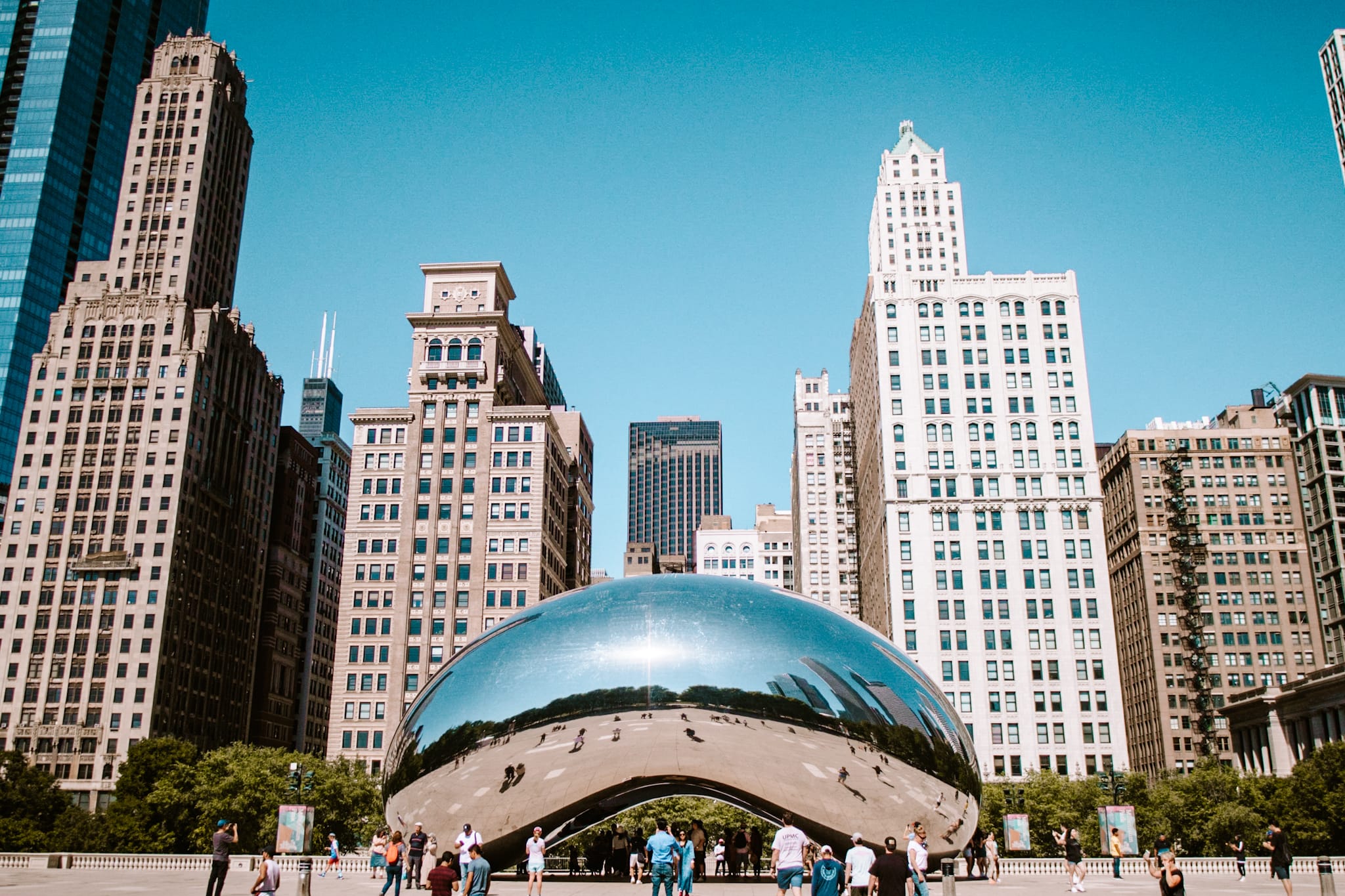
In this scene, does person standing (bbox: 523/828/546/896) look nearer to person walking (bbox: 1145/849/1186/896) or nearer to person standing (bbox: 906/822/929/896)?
person standing (bbox: 906/822/929/896)

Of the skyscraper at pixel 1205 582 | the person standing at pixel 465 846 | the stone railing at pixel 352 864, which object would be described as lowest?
the stone railing at pixel 352 864

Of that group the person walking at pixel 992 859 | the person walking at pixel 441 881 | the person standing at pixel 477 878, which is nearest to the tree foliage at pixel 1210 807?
the person walking at pixel 992 859

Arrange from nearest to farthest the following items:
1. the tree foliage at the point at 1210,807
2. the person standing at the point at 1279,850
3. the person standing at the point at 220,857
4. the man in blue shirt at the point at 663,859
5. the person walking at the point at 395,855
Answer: the man in blue shirt at the point at 663,859 → the person standing at the point at 220,857 → the person walking at the point at 395,855 → the person standing at the point at 1279,850 → the tree foliage at the point at 1210,807

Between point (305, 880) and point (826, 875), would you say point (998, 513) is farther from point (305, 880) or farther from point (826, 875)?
point (826, 875)

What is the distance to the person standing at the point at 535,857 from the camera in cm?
1952

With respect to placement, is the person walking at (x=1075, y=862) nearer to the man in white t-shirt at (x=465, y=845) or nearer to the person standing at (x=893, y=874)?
the person standing at (x=893, y=874)

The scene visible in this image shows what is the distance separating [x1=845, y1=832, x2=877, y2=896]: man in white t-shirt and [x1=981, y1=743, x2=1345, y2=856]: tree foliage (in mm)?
42076

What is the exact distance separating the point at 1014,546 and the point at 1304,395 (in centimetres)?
5311

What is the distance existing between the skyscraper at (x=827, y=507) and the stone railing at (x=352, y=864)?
90.8 m

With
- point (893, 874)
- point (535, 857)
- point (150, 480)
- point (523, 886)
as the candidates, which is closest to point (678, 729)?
point (535, 857)

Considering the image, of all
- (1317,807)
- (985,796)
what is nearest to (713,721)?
(985,796)

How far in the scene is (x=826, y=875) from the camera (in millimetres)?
14586

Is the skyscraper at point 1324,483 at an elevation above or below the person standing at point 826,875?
above

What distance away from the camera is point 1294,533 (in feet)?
379
